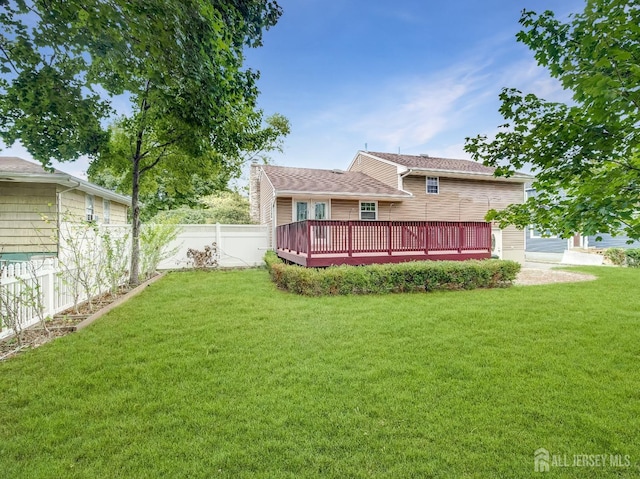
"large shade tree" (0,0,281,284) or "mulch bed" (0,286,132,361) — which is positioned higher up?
"large shade tree" (0,0,281,284)

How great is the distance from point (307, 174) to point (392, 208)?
450cm

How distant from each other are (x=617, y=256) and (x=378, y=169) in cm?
1269

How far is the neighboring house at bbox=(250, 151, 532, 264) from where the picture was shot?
43.0 ft

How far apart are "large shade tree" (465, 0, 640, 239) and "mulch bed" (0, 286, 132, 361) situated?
633 centimetres

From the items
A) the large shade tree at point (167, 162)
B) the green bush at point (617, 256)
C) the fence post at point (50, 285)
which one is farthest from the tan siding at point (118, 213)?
the green bush at point (617, 256)

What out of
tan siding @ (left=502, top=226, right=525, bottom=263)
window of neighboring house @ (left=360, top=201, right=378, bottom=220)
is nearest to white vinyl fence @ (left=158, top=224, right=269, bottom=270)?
window of neighboring house @ (left=360, top=201, right=378, bottom=220)

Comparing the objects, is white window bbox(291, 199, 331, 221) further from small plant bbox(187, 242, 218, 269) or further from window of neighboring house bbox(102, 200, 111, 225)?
window of neighboring house bbox(102, 200, 111, 225)

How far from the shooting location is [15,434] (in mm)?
2533

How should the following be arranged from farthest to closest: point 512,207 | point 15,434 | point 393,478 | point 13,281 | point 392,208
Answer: point 392,208 < point 13,281 < point 512,207 < point 15,434 < point 393,478

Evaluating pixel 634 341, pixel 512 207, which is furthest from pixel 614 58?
pixel 634 341

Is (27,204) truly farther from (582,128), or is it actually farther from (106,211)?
(582,128)

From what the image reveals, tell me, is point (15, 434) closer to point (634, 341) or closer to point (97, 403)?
point (97, 403)

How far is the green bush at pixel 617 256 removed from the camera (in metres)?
15.6

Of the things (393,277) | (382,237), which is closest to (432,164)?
(382,237)
